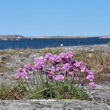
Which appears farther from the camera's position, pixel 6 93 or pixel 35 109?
pixel 6 93

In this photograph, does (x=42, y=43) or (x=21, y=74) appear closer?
(x=21, y=74)

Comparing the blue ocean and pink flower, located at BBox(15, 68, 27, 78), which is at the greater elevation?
pink flower, located at BBox(15, 68, 27, 78)

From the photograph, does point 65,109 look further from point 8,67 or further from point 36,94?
point 8,67

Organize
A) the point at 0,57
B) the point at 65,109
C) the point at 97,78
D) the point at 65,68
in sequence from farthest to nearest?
the point at 0,57 < the point at 97,78 < the point at 65,68 < the point at 65,109

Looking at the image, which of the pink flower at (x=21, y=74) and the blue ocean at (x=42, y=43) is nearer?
→ the pink flower at (x=21, y=74)

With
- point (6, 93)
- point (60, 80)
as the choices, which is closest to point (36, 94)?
point (60, 80)

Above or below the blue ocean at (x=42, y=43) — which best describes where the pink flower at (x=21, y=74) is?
above

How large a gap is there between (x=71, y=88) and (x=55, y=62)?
0.43 metres

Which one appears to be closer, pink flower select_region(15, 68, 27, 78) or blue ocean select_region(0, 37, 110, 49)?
pink flower select_region(15, 68, 27, 78)

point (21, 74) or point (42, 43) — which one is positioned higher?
point (21, 74)

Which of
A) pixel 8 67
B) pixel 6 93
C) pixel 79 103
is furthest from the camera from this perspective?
pixel 8 67

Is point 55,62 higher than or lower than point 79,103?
higher

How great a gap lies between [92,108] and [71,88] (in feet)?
3.06

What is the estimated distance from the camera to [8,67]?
7.78 metres
